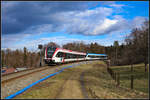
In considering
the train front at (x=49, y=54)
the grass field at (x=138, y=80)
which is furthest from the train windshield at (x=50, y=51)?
the grass field at (x=138, y=80)

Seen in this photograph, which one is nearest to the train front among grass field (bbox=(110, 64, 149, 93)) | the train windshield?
the train windshield

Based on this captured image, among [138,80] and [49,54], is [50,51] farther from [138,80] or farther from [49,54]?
[138,80]

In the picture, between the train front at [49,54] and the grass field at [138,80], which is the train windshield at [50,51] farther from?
the grass field at [138,80]

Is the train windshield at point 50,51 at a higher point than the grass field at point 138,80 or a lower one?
higher

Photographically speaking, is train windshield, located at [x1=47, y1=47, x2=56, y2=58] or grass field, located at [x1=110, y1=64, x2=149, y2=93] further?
train windshield, located at [x1=47, y1=47, x2=56, y2=58]

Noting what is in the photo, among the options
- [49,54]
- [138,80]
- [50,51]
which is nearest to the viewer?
[138,80]

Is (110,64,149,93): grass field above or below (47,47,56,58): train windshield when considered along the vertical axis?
below

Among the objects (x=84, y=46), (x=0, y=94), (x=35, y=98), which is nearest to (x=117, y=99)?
(x=35, y=98)

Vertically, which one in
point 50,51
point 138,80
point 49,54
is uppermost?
point 50,51

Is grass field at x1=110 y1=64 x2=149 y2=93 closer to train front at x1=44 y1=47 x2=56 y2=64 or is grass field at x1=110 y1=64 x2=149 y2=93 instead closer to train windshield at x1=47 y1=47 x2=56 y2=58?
train front at x1=44 y1=47 x2=56 y2=64

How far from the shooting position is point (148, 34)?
28.1 meters

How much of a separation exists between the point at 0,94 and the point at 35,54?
118 m

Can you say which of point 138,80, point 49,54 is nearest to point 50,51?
point 49,54

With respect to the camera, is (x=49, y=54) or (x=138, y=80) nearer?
(x=138, y=80)
